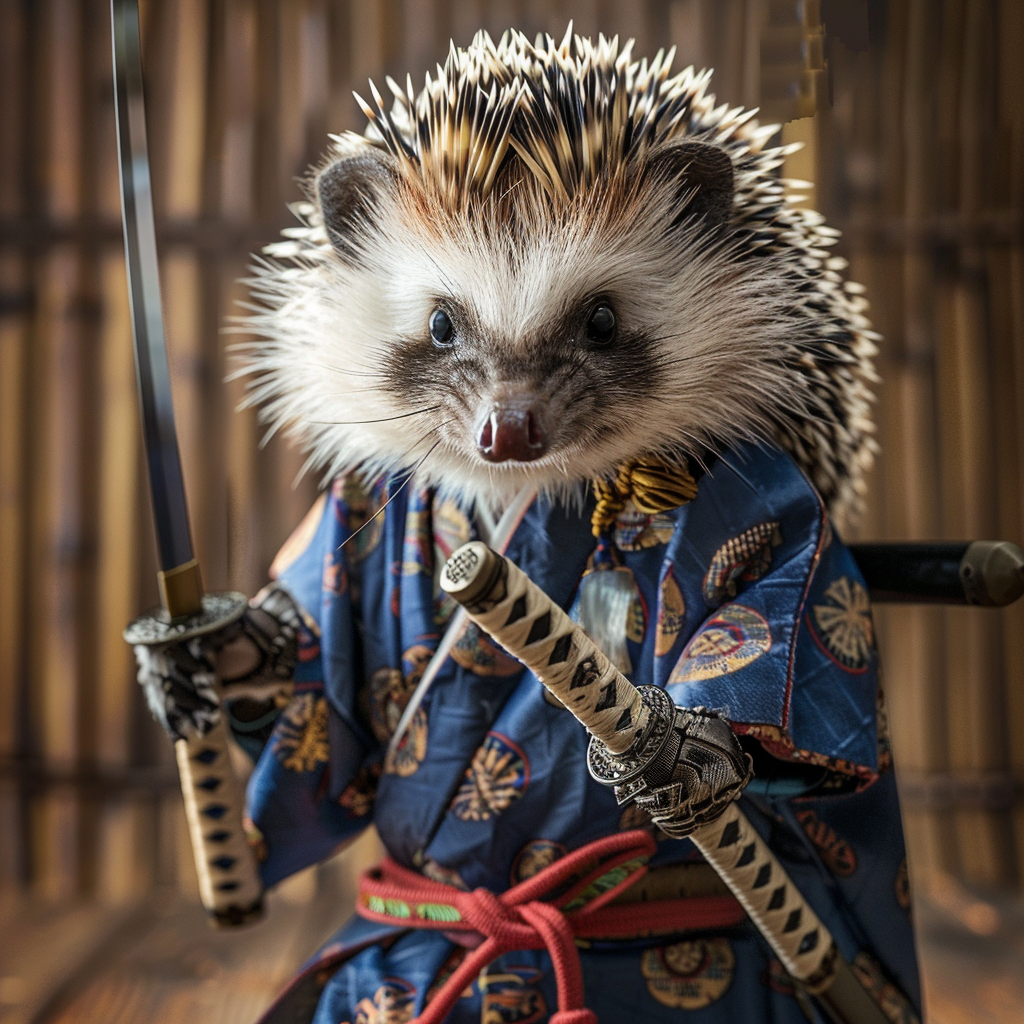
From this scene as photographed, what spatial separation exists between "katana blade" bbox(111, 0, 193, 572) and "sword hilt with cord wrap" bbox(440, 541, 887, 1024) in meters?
0.33

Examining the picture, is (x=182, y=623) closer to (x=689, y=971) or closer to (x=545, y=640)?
(x=545, y=640)

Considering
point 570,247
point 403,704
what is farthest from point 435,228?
point 403,704

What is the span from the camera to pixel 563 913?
85 centimetres

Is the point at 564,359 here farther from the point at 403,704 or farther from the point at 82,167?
the point at 82,167

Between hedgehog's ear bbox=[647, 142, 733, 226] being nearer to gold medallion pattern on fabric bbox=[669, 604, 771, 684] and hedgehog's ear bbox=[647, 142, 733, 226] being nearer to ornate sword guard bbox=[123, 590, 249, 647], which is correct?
gold medallion pattern on fabric bbox=[669, 604, 771, 684]

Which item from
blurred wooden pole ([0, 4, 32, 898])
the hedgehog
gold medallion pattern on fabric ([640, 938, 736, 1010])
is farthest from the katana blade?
blurred wooden pole ([0, 4, 32, 898])

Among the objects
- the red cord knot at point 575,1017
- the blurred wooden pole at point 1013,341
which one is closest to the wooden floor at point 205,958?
the blurred wooden pole at point 1013,341

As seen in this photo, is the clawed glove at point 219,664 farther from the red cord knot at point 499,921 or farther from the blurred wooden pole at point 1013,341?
the blurred wooden pole at point 1013,341

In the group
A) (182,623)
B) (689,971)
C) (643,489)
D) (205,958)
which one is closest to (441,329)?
(643,489)

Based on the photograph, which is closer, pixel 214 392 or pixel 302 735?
pixel 302 735

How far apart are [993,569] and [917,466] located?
2.65 ft

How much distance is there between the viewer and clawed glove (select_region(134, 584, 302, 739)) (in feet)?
2.83

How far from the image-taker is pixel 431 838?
896mm

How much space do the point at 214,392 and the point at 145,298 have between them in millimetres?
785
